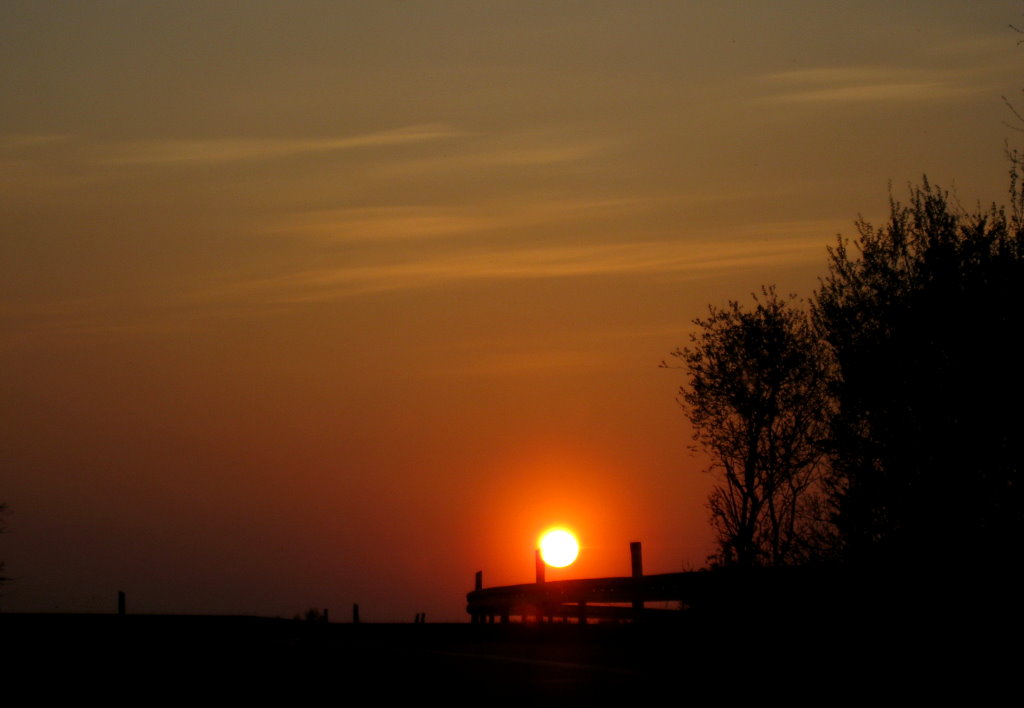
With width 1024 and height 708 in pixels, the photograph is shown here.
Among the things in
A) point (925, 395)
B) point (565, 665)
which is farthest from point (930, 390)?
point (565, 665)

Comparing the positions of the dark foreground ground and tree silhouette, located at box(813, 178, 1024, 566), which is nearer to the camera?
the dark foreground ground

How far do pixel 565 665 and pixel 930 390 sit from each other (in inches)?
739

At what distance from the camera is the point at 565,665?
41.9ft

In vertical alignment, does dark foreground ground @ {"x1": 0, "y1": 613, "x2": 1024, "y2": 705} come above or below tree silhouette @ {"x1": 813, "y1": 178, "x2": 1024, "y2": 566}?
below

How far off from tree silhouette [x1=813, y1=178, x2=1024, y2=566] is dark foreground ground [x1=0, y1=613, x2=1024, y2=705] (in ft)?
34.1

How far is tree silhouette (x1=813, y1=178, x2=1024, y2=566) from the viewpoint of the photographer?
27.2 metres

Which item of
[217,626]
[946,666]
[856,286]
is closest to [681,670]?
[946,666]

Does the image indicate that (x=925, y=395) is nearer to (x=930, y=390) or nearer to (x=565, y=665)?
(x=930, y=390)

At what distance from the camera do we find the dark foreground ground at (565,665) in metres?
10.2

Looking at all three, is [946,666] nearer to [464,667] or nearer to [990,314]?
[464,667]

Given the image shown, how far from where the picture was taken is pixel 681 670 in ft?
38.9

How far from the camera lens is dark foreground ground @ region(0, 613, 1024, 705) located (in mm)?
10180

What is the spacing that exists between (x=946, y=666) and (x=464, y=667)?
4.71 metres

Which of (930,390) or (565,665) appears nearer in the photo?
(565,665)
